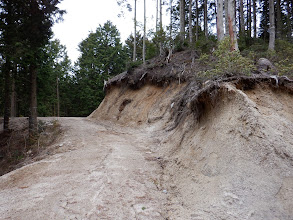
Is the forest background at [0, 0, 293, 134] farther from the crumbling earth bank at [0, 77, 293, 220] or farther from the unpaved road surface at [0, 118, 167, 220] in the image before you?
the unpaved road surface at [0, 118, 167, 220]

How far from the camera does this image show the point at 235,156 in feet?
9.96

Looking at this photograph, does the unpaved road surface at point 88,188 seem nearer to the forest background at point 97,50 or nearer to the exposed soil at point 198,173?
the exposed soil at point 198,173

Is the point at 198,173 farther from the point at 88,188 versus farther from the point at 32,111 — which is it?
the point at 32,111

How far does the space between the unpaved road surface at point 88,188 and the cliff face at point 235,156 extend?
386 mm

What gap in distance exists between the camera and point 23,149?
8320mm

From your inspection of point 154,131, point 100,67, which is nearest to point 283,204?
point 154,131

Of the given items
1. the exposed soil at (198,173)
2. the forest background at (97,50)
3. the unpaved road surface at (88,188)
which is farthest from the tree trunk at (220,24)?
the unpaved road surface at (88,188)

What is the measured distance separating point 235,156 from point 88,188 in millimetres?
2654

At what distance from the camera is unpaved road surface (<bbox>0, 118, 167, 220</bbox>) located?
266 centimetres

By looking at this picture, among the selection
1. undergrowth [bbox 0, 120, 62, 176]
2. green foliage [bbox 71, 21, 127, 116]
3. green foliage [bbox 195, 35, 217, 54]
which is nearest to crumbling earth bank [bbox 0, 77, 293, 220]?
undergrowth [bbox 0, 120, 62, 176]

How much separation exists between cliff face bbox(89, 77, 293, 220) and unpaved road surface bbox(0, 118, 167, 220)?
0.39 metres

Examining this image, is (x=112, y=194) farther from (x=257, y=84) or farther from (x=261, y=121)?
(x=257, y=84)

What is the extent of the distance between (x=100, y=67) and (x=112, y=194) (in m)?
24.4

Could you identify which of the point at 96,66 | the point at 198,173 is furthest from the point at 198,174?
the point at 96,66
